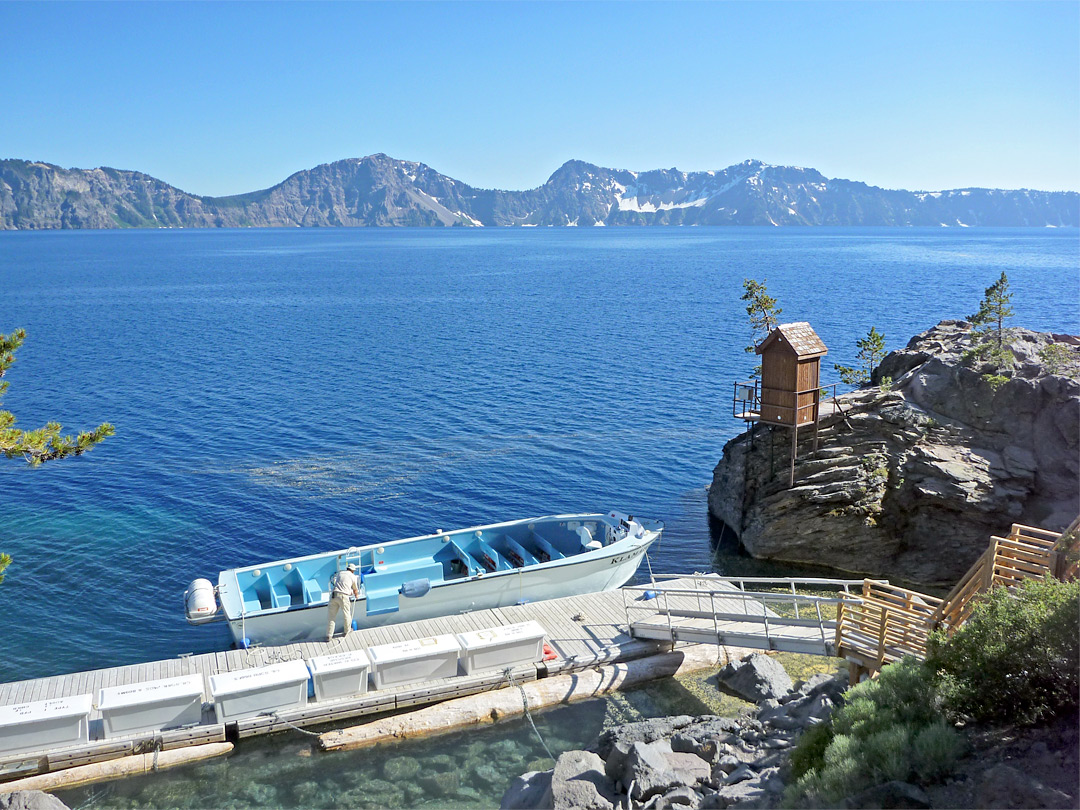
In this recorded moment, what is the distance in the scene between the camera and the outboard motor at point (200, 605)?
1883cm

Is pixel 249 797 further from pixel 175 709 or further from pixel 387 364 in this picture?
pixel 387 364

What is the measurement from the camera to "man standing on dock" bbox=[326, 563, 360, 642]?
1902 cm

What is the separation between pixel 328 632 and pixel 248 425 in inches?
967

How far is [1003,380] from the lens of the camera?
2705 centimetres

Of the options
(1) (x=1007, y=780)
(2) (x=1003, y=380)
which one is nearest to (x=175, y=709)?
(1) (x=1007, y=780)

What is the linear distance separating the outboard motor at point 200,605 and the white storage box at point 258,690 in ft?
8.40

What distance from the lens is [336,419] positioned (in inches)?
1682

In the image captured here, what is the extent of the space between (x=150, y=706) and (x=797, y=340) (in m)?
20.6

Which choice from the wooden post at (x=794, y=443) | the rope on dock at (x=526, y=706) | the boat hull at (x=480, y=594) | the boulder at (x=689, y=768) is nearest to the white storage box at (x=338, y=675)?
the boat hull at (x=480, y=594)

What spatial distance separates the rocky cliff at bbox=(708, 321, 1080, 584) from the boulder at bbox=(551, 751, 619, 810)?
15.7 metres

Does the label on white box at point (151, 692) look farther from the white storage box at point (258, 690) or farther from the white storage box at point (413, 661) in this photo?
the white storage box at point (413, 661)

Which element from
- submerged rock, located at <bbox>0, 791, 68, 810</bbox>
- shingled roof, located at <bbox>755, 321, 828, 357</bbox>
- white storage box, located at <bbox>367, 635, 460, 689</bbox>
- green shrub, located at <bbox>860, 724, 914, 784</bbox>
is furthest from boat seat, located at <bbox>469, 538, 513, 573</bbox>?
green shrub, located at <bbox>860, 724, 914, 784</bbox>

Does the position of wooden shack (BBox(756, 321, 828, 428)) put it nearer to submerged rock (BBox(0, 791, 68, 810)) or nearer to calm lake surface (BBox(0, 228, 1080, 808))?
calm lake surface (BBox(0, 228, 1080, 808))

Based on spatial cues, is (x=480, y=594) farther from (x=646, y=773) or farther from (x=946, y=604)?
(x=946, y=604)
